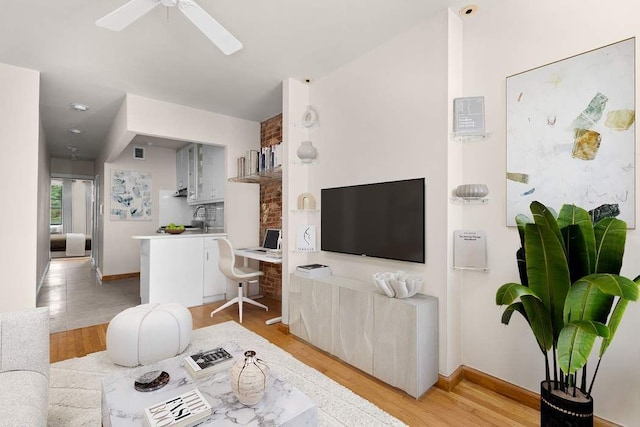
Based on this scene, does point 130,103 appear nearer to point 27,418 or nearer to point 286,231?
point 286,231

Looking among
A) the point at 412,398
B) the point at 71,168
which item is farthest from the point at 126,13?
the point at 71,168

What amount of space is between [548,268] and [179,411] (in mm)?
1794

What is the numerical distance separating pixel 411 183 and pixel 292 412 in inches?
69.8

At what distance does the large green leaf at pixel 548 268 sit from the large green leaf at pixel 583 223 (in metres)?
0.14

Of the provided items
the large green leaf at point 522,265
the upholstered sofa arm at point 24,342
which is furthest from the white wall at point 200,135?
the large green leaf at point 522,265

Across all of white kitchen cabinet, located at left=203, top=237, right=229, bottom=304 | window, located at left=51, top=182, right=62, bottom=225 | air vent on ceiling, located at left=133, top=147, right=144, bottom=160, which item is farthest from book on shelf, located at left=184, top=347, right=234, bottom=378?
window, located at left=51, top=182, right=62, bottom=225

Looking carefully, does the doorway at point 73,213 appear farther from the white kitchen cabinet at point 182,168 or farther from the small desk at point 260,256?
the small desk at point 260,256

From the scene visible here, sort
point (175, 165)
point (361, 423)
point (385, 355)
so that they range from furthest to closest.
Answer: point (175, 165) → point (385, 355) → point (361, 423)

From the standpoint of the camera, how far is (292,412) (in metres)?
1.33

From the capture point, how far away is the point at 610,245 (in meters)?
1.44

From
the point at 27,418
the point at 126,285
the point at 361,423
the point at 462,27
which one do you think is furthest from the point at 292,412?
the point at 126,285

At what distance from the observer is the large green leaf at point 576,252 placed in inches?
58.6

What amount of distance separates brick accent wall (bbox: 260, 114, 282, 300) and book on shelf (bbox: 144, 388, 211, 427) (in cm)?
301

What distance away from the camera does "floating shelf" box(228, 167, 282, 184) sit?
3899 millimetres
